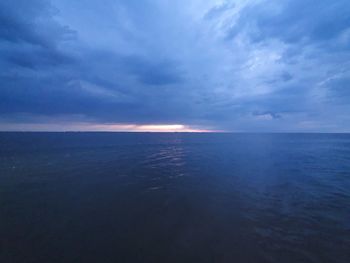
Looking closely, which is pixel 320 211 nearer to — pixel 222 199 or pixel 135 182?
pixel 222 199

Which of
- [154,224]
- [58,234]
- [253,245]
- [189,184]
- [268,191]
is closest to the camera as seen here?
[253,245]

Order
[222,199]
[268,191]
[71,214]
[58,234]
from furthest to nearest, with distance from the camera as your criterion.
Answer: [268,191] < [222,199] < [71,214] < [58,234]

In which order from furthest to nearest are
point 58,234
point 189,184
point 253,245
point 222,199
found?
point 189,184
point 222,199
point 58,234
point 253,245

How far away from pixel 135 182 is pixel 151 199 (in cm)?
658

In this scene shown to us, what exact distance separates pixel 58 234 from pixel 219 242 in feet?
33.1

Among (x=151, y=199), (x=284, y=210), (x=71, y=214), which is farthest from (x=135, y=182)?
(x=284, y=210)

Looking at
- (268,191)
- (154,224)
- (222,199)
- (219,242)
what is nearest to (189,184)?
(222,199)

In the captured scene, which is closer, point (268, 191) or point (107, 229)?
point (107, 229)

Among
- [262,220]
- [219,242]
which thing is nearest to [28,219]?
[219,242]

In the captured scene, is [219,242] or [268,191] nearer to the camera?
[219,242]

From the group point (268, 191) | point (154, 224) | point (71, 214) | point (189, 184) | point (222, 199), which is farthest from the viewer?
point (189, 184)

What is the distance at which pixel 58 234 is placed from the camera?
1147 cm

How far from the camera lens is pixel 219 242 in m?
10.7

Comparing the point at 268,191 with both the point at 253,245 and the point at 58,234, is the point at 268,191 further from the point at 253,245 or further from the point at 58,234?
the point at 58,234
